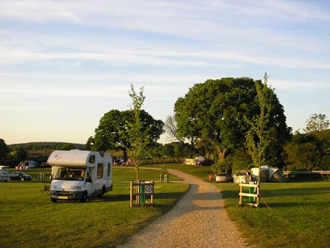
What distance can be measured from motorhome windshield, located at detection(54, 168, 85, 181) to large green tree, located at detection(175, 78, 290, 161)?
35.1 metres

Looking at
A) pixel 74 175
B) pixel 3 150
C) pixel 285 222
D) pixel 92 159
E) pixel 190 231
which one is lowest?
pixel 190 231

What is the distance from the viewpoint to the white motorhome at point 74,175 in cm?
1930

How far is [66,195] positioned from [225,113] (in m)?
37.0

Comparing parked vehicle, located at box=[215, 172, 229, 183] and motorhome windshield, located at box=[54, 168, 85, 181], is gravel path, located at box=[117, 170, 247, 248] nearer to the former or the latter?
motorhome windshield, located at box=[54, 168, 85, 181]

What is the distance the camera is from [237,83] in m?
57.6

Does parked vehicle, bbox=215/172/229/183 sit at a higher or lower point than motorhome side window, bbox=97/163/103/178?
lower

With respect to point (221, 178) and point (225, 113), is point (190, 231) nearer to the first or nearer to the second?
point (221, 178)

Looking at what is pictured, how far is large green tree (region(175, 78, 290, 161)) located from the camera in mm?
53188

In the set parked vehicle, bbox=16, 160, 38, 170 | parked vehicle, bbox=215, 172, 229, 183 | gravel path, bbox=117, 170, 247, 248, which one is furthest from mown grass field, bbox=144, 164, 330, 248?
parked vehicle, bbox=16, 160, 38, 170

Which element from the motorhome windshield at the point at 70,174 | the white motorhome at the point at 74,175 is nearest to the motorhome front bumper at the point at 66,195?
the white motorhome at the point at 74,175

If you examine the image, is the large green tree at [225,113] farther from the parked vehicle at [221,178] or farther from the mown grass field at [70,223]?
the mown grass field at [70,223]

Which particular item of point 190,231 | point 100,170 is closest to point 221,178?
point 100,170

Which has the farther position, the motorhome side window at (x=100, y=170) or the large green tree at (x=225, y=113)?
the large green tree at (x=225, y=113)

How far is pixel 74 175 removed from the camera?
20.3 m
